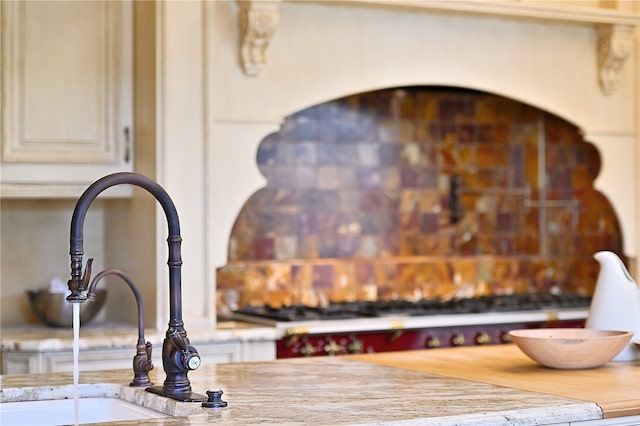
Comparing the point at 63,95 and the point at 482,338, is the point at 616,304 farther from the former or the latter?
the point at 63,95

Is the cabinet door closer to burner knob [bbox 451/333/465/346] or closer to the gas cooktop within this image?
the gas cooktop

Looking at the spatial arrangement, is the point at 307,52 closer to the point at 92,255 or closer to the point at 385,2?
the point at 385,2

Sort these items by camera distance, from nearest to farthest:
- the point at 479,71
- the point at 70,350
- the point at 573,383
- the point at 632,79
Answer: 1. the point at 573,383
2. the point at 70,350
3. the point at 479,71
4. the point at 632,79

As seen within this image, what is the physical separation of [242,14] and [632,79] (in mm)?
1893

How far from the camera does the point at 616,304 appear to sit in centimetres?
281

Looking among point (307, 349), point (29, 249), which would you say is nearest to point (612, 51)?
point (307, 349)

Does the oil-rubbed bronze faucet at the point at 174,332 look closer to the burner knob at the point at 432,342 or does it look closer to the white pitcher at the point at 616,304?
the white pitcher at the point at 616,304

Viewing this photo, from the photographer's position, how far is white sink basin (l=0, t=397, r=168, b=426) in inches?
89.4

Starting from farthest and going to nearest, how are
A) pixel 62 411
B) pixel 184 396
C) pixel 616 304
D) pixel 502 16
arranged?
pixel 502 16
pixel 616 304
pixel 62 411
pixel 184 396

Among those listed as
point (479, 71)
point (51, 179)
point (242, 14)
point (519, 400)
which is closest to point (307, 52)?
point (242, 14)

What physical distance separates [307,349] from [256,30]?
122cm

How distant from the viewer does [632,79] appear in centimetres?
467

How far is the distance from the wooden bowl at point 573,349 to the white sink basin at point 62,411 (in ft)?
3.32

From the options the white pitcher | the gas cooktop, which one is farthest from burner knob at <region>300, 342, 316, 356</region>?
the white pitcher
